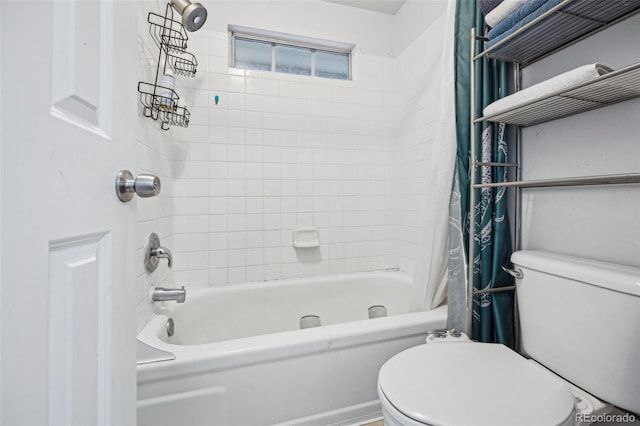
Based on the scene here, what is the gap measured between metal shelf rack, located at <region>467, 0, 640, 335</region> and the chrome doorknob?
1067 millimetres

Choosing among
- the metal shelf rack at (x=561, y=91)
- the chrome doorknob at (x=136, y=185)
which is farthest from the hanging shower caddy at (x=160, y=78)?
the metal shelf rack at (x=561, y=91)

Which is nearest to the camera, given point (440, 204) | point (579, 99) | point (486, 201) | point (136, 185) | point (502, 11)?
point (136, 185)

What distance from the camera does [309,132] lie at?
1.93 m

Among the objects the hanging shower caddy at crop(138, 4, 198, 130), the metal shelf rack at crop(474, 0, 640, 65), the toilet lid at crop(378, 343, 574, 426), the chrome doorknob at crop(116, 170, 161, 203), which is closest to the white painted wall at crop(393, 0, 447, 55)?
the metal shelf rack at crop(474, 0, 640, 65)

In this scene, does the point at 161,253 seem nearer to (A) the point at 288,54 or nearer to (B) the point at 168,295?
(B) the point at 168,295

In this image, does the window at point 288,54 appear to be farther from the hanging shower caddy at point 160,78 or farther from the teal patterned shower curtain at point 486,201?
the teal patterned shower curtain at point 486,201

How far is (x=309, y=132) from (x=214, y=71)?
27.1 inches

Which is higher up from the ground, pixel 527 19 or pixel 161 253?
pixel 527 19

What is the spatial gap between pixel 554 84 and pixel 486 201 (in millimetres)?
492

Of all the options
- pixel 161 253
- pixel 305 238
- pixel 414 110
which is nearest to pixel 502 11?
pixel 414 110

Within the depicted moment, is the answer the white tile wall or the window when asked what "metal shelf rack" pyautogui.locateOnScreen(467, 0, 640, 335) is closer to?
A: the white tile wall

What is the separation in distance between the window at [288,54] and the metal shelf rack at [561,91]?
1.11 m

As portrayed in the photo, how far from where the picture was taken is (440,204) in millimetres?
1304

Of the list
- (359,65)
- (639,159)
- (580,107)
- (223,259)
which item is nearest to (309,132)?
(359,65)
